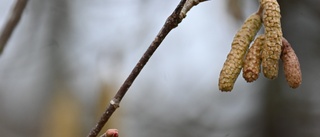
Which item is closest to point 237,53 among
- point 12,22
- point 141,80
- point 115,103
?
point 115,103

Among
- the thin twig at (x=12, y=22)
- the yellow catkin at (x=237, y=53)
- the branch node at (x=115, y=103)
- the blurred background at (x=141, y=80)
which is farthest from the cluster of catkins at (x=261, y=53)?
the blurred background at (x=141, y=80)

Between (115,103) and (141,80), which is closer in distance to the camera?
(115,103)

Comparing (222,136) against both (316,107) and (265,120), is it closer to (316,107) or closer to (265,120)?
(265,120)

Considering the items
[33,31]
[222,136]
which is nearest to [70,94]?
[33,31]

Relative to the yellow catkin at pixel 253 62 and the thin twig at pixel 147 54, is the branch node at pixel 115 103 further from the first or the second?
the yellow catkin at pixel 253 62

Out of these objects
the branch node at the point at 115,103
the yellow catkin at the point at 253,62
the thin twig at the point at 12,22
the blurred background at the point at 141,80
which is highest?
the yellow catkin at the point at 253,62

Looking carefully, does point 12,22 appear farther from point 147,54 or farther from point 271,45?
point 271,45
